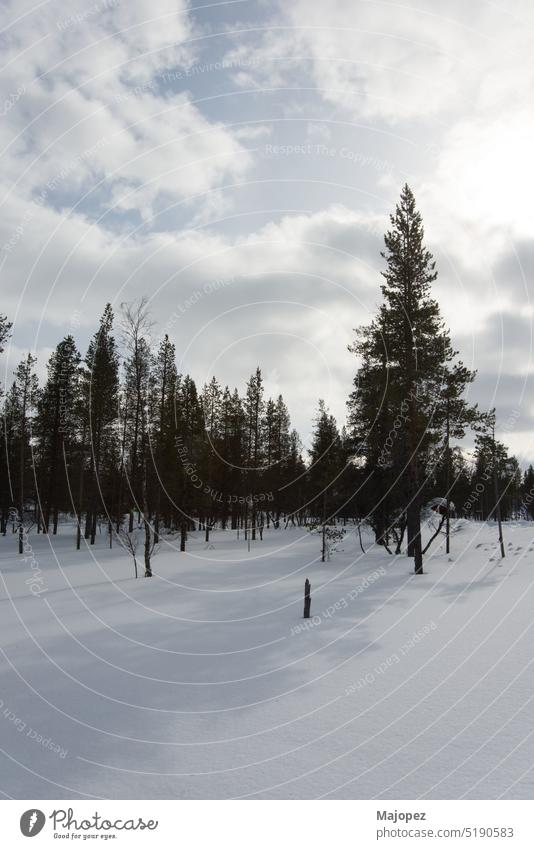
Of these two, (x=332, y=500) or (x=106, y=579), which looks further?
(x=332, y=500)

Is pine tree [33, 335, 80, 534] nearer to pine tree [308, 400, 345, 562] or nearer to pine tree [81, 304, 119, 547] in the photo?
pine tree [81, 304, 119, 547]

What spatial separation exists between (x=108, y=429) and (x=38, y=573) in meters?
16.8

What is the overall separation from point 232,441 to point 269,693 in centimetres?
4089

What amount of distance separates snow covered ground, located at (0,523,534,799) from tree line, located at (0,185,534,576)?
716cm

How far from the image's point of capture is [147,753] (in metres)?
6.16

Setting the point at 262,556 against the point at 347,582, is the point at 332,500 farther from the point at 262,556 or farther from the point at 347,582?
the point at 347,582

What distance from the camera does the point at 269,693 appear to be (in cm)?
802

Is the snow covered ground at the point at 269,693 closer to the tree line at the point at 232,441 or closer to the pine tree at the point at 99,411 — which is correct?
the tree line at the point at 232,441

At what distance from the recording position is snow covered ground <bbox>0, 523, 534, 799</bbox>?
5457mm

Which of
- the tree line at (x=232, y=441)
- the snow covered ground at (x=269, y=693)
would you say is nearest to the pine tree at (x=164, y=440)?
the tree line at (x=232, y=441)

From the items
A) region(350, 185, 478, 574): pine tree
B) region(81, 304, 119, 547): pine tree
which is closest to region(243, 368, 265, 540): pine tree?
region(81, 304, 119, 547): pine tree

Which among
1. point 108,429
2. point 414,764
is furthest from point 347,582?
point 108,429

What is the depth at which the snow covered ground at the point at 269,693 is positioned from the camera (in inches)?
215

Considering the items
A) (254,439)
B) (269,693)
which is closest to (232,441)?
(254,439)
